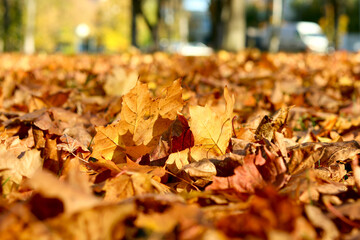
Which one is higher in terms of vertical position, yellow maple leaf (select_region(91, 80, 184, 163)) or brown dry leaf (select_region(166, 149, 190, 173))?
yellow maple leaf (select_region(91, 80, 184, 163))

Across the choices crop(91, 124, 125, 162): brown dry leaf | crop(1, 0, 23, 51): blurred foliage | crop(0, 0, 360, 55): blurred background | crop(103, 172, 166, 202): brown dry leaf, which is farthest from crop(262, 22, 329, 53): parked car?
crop(103, 172, 166, 202): brown dry leaf

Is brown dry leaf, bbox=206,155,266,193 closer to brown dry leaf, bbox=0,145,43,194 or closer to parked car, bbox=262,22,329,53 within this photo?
brown dry leaf, bbox=0,145,43,194

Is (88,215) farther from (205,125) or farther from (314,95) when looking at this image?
(314,95)

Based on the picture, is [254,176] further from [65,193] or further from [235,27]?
[235,27]

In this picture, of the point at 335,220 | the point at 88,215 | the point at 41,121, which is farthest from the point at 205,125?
the point at 41,121

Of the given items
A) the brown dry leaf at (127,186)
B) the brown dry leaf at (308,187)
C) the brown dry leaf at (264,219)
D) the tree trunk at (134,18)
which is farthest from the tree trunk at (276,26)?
the brown dry leaf at (264,219)

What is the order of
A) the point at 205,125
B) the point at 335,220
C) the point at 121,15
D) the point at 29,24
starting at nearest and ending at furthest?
the point at 335,220 < the point at 205,125 < the point at 29,24 < the point at 121,15
